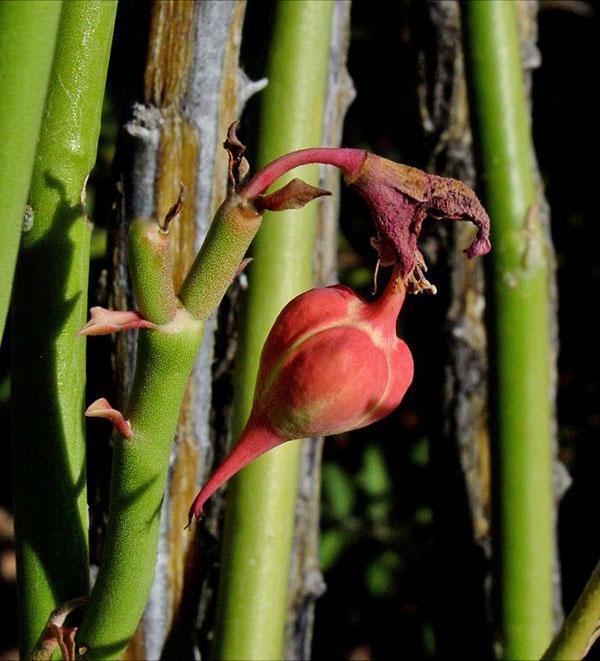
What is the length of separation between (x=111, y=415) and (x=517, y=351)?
426 mm

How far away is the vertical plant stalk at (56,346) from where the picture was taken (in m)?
0.46

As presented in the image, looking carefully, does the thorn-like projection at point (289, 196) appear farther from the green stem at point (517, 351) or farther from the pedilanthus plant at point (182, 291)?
the green stem at point (517, 351)

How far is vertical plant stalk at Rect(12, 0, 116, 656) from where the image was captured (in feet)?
1.51

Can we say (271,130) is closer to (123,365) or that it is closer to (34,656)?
(123,365)

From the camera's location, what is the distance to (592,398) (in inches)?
66.6

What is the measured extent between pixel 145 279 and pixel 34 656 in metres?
0.21

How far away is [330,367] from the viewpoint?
384mm

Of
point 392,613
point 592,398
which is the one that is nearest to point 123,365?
point 392,613

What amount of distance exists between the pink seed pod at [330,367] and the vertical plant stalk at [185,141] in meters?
0.27

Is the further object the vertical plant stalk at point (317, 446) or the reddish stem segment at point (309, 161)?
the vertical plant stalk at point (317, 446)

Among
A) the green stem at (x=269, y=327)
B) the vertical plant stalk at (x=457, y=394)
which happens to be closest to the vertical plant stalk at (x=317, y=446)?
the green stem at (x=269, y=327)

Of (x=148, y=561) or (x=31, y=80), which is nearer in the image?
(x=31, y=80)

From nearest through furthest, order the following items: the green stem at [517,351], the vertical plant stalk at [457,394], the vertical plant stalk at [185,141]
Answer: the vertical plant stalk at [185,141] < the green stem at [517,351] < the vertical plant stalk at [457,394]

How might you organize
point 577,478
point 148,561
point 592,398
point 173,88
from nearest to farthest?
point 148,561
point 173,88
point 577,478
point 592,398
